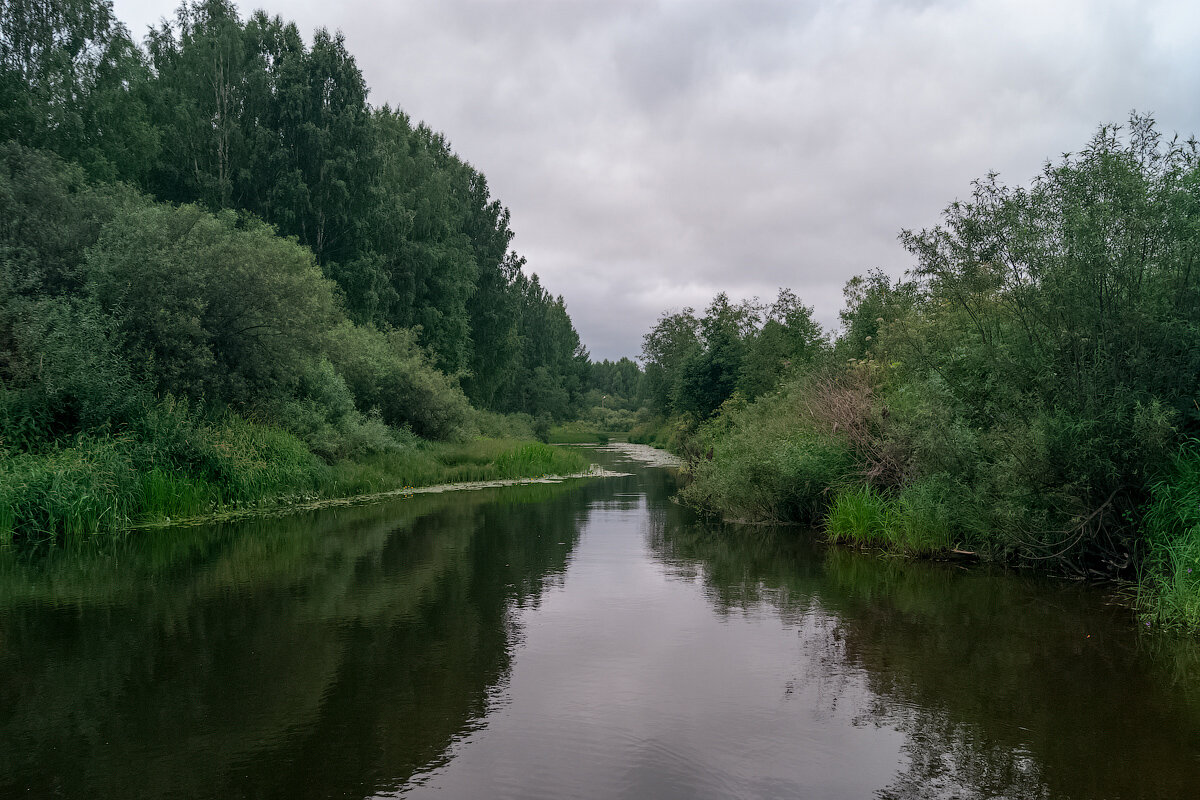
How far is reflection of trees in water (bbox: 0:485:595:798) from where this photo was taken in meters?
5.57

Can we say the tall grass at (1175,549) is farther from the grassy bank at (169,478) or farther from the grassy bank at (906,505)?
the grassy bank at (169,478)

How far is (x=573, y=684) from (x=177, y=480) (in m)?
15.0

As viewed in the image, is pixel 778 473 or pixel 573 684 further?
pixel 778 473

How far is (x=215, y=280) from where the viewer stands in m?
20.5

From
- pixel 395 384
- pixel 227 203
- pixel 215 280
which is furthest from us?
pixel 227 203

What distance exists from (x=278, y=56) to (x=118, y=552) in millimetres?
32283

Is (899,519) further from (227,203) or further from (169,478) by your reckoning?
(227,203)

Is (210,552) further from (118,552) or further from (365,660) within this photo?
(365,660)

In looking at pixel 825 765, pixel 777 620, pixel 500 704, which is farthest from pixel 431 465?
pixel 825 765

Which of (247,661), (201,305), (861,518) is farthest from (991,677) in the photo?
(201,305)

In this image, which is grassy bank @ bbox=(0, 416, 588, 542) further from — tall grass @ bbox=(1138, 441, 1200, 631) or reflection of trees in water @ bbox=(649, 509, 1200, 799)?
tall grass @ bbox=(1138, 441, 1200, 631)

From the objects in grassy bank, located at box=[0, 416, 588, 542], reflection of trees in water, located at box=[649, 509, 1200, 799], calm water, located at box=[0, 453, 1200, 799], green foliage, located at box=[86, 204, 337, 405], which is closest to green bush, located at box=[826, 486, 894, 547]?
calm water, located at box=[0, 453, 1200, 799]

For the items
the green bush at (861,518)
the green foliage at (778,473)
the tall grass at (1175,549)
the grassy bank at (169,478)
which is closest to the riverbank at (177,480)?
the grassy bank at (169,478)

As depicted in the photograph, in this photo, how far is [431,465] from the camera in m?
30.2
